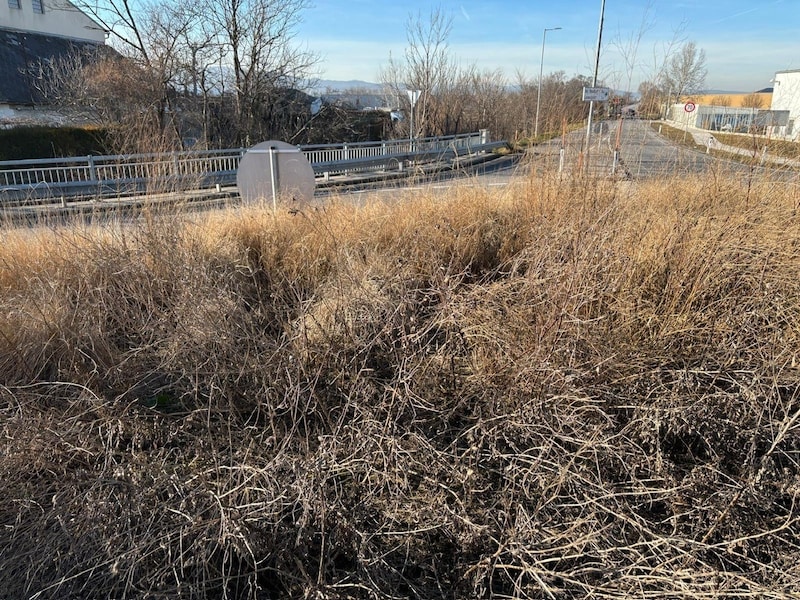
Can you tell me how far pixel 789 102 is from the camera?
6086 millimetres

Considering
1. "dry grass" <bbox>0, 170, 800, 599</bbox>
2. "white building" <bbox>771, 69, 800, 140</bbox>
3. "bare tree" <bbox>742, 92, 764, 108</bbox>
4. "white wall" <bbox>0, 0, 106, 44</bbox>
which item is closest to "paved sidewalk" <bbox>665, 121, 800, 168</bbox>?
"white building" <bbox>771, 69, 800, 140</bbox>

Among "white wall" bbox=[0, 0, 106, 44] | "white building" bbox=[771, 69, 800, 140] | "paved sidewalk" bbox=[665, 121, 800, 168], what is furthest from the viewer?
"white wall" bbox=[0, 0, 106, 44]

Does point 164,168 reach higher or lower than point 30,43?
lower

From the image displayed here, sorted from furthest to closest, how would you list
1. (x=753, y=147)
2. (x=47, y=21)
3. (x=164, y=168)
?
(x=47, y=21) < (x=753, y=147) < (x=164, y=168)

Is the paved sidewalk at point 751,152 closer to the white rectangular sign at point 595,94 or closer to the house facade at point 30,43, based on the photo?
the white rectangular sign at point 595,94

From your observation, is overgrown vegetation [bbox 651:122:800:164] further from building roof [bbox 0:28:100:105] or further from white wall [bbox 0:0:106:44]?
white wall [bbox 0:0:106:44]

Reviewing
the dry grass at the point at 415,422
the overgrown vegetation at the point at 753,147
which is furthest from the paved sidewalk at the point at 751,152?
the dry grass at the point at 415,422

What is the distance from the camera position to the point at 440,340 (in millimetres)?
3072

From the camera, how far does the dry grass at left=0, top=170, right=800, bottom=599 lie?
185cm

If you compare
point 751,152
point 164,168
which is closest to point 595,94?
point 751,152

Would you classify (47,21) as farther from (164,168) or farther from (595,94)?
(595,94)

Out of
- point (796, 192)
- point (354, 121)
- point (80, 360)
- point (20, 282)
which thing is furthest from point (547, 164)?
point (354, 121)

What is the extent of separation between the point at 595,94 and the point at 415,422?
5332 millimetres

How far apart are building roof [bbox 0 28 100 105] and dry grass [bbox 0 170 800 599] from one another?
2499 centimetres
